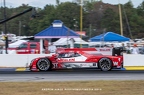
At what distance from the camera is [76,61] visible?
20156 mm

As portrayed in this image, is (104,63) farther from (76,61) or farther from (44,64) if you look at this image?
(44,64)

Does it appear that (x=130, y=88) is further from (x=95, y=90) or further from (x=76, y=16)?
(x=76, y=16)

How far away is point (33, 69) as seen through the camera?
803 inches

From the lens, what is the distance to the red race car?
2002cm

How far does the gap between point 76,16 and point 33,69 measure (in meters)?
47.3

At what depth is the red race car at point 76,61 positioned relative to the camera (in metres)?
20.0

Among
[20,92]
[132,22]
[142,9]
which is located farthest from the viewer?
[142,9]

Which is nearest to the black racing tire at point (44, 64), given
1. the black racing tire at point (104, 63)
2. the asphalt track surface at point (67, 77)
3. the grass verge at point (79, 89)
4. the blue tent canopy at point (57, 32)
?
the asphalt track surface at point (67, 77)

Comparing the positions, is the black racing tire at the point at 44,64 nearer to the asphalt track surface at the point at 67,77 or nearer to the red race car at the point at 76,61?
the red race car at the point at 76,61

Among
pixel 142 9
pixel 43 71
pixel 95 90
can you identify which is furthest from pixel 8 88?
pixel 142 9

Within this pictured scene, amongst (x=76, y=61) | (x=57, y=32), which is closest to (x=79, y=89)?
(x=76, y=61)

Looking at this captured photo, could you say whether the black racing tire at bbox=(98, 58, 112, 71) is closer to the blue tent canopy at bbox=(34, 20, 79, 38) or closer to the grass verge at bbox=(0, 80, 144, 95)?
the grass verge at bbox=(0, 80, 144, 95)

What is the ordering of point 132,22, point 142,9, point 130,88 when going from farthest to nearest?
point 142,9, point 132,22, point 130,88

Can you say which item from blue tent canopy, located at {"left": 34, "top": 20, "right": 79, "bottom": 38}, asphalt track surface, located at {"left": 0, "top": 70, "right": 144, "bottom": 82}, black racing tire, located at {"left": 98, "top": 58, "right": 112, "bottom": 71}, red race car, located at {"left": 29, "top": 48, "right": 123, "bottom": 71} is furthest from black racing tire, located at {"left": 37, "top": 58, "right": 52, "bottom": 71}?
blue tent canopy, located at {"left": 34, "top": 20, "right": 79, "bottom": 38}
